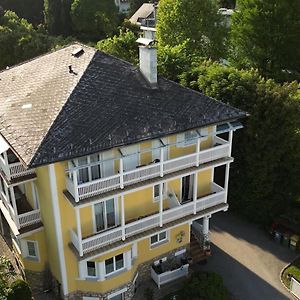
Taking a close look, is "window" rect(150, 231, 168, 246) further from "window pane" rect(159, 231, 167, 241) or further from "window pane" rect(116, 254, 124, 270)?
"window pane" rect(116, 254, 124, 270)

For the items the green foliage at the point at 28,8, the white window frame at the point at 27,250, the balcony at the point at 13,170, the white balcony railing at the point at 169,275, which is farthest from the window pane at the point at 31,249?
the green foliage at the point at 28,8

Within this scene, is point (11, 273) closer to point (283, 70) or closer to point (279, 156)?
point (279, 156)

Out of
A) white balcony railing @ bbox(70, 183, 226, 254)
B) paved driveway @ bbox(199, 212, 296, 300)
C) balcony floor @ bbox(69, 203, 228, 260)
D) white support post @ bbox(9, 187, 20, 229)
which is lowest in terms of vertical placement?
paved driveway @ bbox(199, 212, 296, 300)

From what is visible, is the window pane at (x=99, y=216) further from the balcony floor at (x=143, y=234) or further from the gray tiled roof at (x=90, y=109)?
the gray tiled roof at (x=90, y=109)

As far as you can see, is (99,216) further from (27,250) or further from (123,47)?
(123,47)

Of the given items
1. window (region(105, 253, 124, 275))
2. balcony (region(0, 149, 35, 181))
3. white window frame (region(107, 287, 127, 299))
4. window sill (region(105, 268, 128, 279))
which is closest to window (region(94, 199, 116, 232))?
window (region(105, 253, 124, 275))

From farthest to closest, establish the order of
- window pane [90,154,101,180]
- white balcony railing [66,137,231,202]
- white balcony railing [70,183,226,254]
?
white balcony railing [70,183,226,254], window pane [90,154,101,180], white balcony railing [66,137,231,202]

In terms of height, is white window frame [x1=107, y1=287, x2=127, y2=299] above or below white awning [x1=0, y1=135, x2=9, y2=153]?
below

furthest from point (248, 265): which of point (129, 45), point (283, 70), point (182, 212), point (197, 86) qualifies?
point (129, 45)
